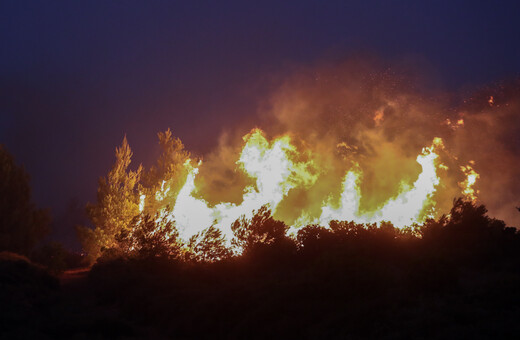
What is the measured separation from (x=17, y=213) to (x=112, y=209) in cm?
623

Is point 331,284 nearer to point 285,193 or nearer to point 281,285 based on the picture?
point 281,285

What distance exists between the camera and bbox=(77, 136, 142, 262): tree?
2352cm

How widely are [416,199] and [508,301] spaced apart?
45.1 feet

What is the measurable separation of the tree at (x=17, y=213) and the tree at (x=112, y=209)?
413cm

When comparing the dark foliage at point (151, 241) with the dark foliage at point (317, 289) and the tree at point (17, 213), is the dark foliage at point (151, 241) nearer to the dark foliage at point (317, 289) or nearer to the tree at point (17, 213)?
the dark foliage at point (317, 289)

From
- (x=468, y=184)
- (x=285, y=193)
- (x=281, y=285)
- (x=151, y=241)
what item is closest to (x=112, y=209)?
(x=151, y=241)

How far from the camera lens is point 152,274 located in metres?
16.4

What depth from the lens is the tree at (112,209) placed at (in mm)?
23516

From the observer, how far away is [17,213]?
18.2 meters

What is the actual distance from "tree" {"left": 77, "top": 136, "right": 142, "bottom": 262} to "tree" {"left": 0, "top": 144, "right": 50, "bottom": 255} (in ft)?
13.6

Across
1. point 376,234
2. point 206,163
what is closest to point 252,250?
point 376,234

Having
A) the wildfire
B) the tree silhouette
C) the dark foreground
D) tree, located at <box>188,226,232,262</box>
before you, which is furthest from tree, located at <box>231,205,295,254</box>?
the wildfire

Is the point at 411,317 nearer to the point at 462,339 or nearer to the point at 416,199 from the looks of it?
the point at 462,339

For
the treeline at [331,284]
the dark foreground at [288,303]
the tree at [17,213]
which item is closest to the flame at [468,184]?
the treeline at [331,284]
